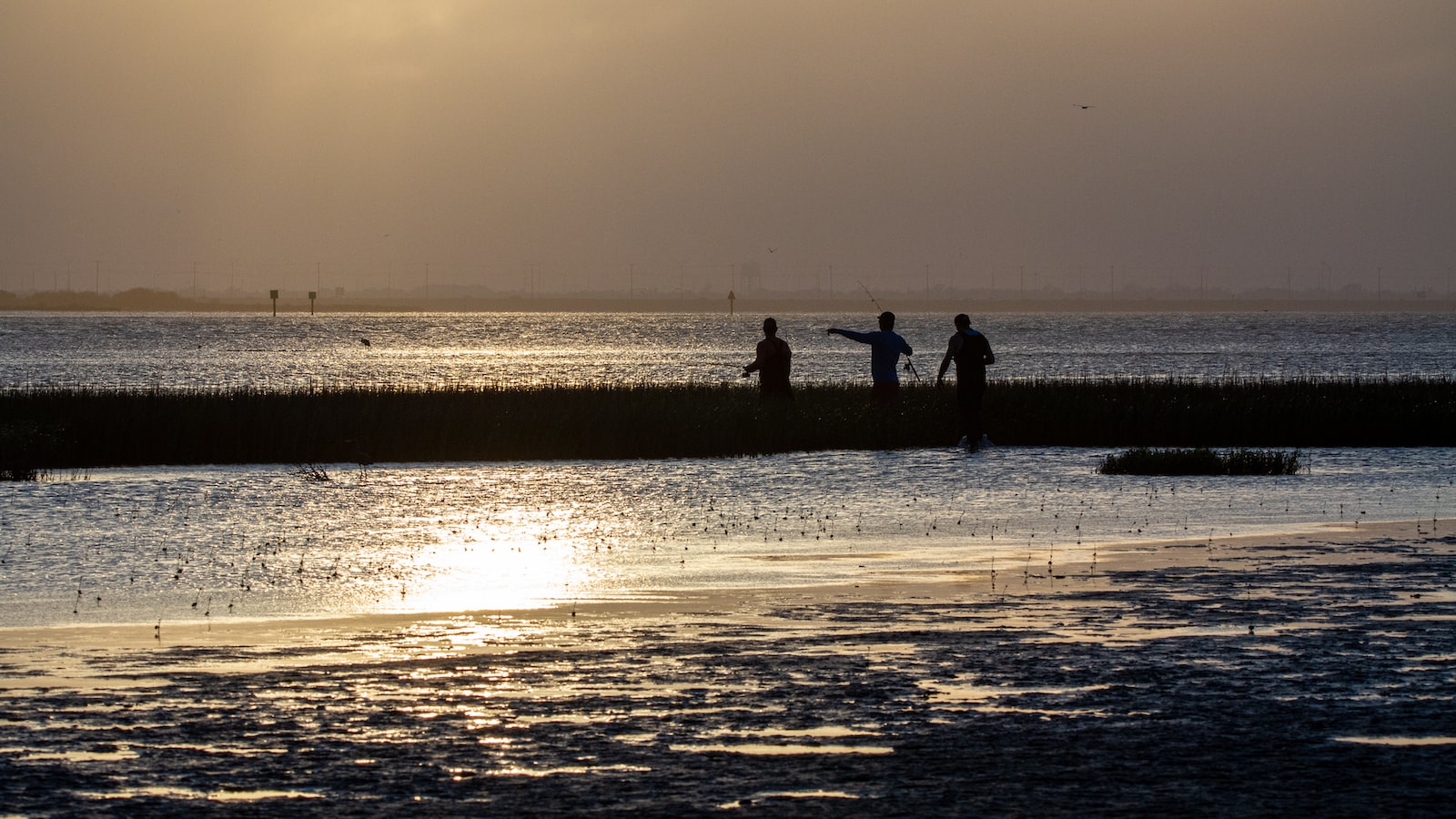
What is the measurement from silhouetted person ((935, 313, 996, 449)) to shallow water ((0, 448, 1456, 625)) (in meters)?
0.87

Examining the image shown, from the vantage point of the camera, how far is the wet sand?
20.1ft

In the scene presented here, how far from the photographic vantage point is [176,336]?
148750mm

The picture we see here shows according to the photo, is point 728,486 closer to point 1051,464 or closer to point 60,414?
point 1051,464

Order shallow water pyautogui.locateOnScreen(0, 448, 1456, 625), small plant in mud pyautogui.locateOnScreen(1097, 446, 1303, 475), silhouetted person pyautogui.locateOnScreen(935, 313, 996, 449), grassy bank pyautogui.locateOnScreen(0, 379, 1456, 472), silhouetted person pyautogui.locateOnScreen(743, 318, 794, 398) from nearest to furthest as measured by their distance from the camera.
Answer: shallow water pyautogui.locateOnScreen(0, 448, 1456, 625), small plant in mud pyautogui.locateOnScreen(1097, 446, 1303, 475), silhouetted person pyautogui.locateOnScreen(935, 313, 996, 449), grassy bank pyautogui.locateOnScreen(0, 379, 1456, 472), silhouetted person pyautogui.locateOnScreen(743, 318, 794, 398)

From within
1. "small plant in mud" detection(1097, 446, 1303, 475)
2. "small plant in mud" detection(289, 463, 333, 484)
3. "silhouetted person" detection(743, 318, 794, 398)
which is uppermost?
"silhouetted person" detection(743, 318, 794, 398)

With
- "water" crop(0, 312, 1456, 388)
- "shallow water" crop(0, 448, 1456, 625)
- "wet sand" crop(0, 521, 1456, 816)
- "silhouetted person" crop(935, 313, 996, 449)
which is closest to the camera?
"wet sand" crop(0, 521, 1456, 816)

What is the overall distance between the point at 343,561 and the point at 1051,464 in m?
13.1

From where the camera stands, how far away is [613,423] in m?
26.7

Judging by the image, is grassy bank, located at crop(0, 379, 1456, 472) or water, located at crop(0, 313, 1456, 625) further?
grassy bank, located at crop(0, 379, 1456, 472)

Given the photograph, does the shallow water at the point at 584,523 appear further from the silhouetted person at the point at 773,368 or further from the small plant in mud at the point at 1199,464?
the silhouetted person at the point at 773,368

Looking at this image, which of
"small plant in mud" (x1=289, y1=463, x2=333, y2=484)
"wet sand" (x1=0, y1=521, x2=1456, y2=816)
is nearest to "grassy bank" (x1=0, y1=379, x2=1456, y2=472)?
"small plant in mud" (x1=289, y1=463, x2=333, y2=484)

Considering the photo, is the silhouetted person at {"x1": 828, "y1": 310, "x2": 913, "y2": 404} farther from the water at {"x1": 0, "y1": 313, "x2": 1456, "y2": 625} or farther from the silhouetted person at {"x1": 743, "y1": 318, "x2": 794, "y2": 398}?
the water at {"x1": 0, "y1": 313, "x2": 1456, "y2": 625}

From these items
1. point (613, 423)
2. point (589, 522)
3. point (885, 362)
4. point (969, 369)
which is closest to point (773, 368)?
point (885, 362)

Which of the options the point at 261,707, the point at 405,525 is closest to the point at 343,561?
the point at 405,525
